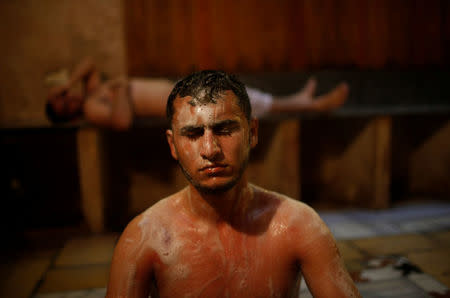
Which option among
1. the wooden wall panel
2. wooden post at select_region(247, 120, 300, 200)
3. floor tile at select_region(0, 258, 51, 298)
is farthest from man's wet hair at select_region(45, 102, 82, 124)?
wooden post at select_region(247, 120, 300, 200)

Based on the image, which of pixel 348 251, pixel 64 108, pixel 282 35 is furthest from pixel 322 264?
pixel 282 35

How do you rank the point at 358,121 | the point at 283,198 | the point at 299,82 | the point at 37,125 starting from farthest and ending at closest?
the point at 299,82 → the point at 358,121 → the point at 37,125 → the point at 283,198

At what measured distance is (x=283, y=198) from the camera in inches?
59.6

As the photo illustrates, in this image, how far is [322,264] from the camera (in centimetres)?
136

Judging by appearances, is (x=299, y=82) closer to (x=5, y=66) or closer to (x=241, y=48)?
(x=241, y=48)

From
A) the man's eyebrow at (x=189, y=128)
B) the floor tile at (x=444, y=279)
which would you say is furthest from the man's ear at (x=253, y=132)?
the floor tile at (x=444, y=279)

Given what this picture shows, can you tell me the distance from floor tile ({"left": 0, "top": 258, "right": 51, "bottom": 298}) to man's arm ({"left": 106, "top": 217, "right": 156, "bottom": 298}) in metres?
1.24

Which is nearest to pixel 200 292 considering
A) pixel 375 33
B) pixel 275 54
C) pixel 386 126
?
pixel 386 126

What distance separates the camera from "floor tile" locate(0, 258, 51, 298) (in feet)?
7.53

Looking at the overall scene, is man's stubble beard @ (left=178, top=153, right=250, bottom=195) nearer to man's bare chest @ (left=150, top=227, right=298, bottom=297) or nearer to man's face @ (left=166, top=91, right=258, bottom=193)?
man's face @ (left=166, top=91, right=258, bottom=193)

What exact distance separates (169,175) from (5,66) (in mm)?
1864

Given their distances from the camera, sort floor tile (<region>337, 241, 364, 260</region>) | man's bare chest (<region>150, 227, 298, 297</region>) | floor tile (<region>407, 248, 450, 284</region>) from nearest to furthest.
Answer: man's bare chest (<region>150, 227, 298, 297</region>)
floor tile (<region>407, 248, 450, 284</region>)
floor tile (<region>337, 241, 364, 260</region>)

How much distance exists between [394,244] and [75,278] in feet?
7.22

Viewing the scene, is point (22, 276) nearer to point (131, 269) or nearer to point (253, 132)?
point (131, 269)
